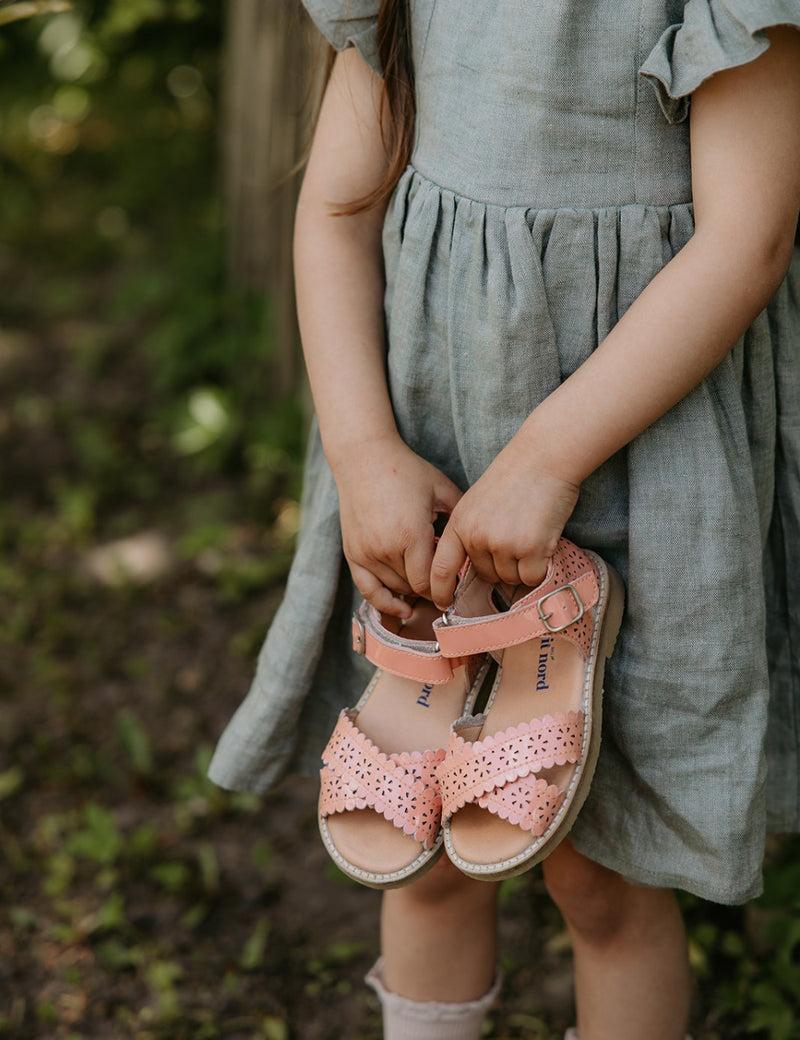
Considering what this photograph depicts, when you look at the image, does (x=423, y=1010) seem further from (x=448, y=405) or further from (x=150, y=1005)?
(x=448, y=405)

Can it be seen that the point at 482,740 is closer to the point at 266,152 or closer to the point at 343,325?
the point at 343,325

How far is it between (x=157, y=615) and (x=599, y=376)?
6.00 feet

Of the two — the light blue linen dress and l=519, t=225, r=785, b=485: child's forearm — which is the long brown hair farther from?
l=519, t=225, r=785, b=485: child's forearm

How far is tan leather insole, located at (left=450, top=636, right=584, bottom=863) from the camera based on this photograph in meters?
1.14

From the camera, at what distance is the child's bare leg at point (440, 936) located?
4.69 ft

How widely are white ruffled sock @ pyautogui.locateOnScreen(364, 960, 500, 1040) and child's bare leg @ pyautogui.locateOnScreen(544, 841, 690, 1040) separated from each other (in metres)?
0.20

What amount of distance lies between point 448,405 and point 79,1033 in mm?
1264

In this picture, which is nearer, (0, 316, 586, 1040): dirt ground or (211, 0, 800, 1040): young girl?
(211, 0, 800, 1040): young girl

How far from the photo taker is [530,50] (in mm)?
1148

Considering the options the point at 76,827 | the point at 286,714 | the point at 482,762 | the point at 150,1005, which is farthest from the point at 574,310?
the point at 76,827

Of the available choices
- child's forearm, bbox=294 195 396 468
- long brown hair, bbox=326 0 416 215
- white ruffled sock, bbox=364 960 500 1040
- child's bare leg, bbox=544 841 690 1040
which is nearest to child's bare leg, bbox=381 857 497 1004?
white ruffled sock, bbox=364 960 500 1040

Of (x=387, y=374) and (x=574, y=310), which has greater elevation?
(x=574, y=310)

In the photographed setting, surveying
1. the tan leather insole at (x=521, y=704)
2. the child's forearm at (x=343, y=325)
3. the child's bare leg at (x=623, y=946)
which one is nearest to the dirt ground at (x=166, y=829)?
the child's bare leg at (x=623, y=946)

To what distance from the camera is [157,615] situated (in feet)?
8.89
